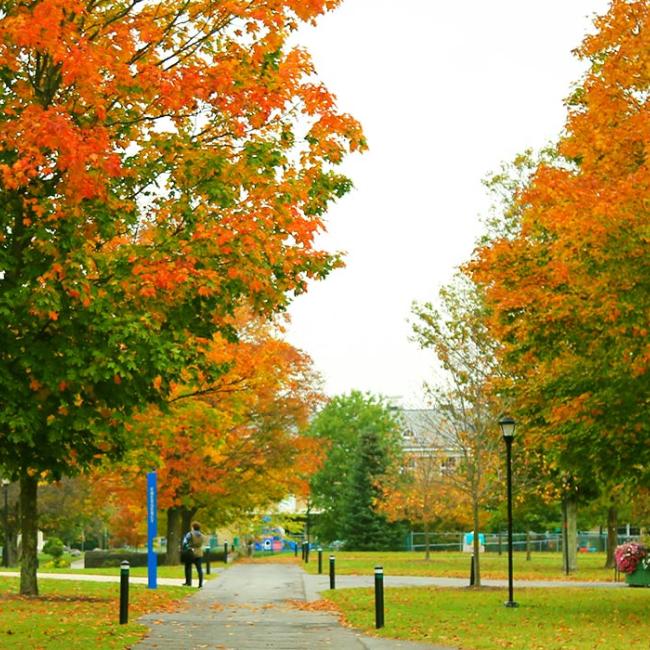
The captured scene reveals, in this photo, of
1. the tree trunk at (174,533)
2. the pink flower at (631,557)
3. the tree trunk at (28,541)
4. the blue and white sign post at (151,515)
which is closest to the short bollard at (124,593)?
the tree trunk at (28,541)

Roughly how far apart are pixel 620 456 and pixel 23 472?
11.0m

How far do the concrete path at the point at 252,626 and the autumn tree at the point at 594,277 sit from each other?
5480 mm

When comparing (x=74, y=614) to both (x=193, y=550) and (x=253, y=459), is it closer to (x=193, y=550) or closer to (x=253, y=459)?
(x=193, y=550)

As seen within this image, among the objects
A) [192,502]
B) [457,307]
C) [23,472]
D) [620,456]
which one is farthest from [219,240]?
[192,502]

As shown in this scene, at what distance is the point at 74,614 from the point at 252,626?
11.2ft

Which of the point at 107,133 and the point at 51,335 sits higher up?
the point at 107,133

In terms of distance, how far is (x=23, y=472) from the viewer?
13.9m

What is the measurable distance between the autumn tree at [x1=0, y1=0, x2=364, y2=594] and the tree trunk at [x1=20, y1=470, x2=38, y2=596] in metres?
9.79

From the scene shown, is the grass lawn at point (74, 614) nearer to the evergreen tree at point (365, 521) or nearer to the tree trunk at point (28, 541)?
the tree trunk at point (28, 541)

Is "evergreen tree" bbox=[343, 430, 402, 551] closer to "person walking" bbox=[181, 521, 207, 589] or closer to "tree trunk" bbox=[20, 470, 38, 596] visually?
"person walking" bbox=[181, 521, 207, 589]

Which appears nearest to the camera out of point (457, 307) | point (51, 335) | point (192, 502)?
point (51, 335)

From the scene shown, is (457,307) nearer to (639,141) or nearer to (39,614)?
(639,141)

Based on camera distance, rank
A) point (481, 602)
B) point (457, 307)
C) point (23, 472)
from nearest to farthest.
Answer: point (23, 472), point (481, 602), point (457, 307)

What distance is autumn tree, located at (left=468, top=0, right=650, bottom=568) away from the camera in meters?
17.9
